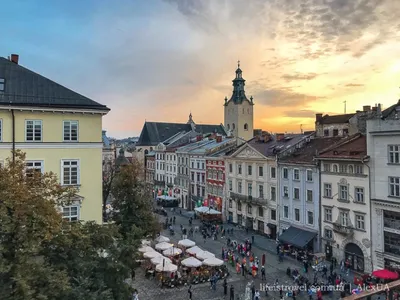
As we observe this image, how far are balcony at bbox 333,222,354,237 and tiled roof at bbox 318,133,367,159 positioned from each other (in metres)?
6.72

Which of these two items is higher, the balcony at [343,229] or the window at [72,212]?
the window at [72,212]

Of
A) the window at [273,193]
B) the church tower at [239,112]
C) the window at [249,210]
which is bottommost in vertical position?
the window at [249,210]

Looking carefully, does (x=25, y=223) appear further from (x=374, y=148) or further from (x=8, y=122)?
(x=374, y=148)

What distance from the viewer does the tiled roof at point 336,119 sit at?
53.1 meters

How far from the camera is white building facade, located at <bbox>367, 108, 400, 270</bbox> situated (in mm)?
30422

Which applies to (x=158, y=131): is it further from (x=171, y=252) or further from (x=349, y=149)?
(x=349, y=149)

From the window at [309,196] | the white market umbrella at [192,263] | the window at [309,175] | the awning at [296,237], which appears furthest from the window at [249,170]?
the white market umbrella at [192,263]

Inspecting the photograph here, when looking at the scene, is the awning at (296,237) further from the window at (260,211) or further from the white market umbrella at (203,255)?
the white market umbrella at (203,255)

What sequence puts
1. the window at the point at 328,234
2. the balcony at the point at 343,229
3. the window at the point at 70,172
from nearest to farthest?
the window at the point at 70,172 < the balcony at the point at 343,229 < the window at the point at 328,234

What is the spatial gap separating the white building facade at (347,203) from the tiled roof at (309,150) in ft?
8.63

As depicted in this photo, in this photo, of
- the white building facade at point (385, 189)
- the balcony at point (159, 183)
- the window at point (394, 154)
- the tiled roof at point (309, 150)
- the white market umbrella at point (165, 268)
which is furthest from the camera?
the balcony at point (159, 183)

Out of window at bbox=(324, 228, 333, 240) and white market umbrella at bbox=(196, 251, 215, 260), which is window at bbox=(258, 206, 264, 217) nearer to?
window at bbox=(324, 228, 333, 240)

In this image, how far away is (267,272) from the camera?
108 ft

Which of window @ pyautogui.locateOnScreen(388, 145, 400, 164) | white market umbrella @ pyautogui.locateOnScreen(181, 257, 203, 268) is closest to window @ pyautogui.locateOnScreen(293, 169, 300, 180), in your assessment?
window @ pyautogui.locateOnScreen(388, 145, 400, 164)
